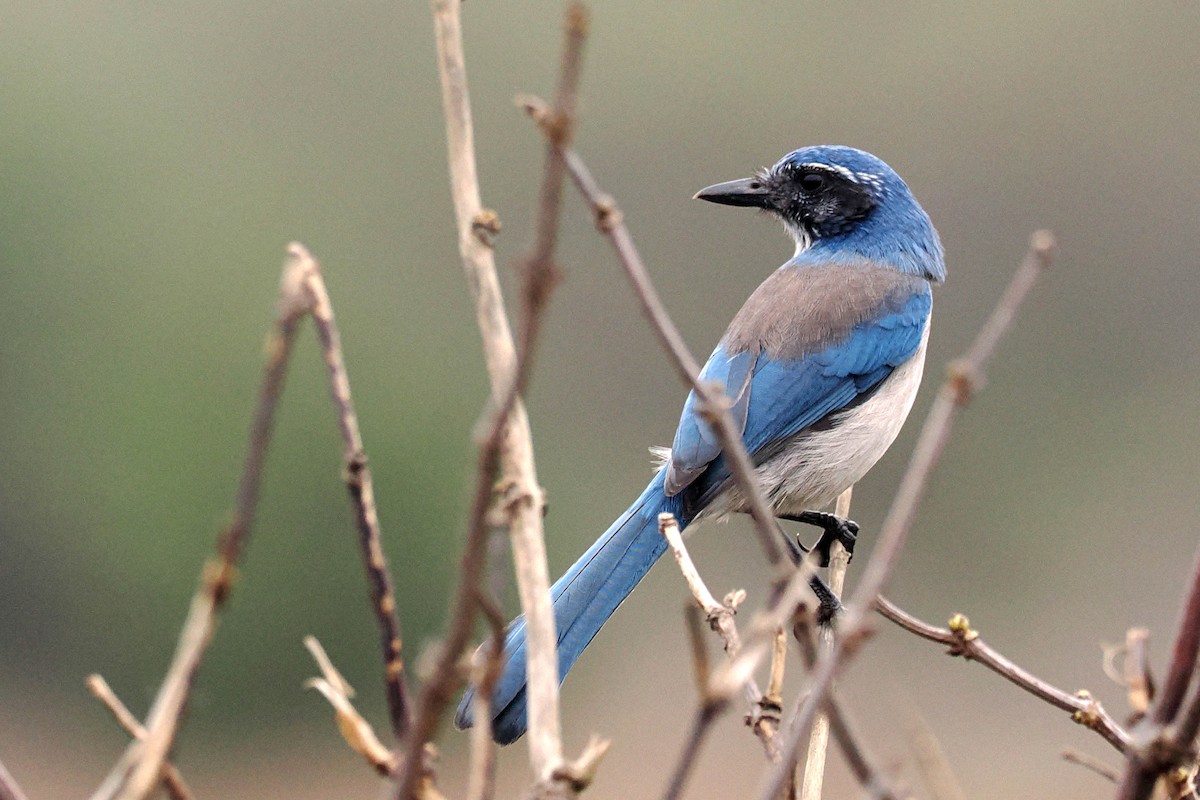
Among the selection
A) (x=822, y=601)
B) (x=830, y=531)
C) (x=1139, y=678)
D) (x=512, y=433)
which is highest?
(x=512, y=433)

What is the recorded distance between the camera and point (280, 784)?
28.6 metres

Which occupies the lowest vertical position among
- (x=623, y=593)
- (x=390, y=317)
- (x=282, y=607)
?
(x=282, y=607)

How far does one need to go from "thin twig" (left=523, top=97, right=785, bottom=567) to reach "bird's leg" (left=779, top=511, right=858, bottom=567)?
88.8 inches

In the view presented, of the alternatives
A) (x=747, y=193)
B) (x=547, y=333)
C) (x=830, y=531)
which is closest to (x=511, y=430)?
(x=830, y=531)

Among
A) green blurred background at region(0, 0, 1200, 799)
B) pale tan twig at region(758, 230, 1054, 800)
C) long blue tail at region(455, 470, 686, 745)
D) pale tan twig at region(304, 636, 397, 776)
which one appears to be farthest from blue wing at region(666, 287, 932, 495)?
green blurred background at region(0, 0, 1200, 799)

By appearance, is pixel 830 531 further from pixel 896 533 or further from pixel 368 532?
pixel 896 533

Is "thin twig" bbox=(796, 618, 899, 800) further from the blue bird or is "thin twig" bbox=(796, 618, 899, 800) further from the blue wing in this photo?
the blue wing

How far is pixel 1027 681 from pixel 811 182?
12.8 feet

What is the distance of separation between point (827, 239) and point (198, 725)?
20971 mm

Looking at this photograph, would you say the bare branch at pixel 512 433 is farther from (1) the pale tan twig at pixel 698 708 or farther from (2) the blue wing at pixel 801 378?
(2) the blue wing at pixel 801 378

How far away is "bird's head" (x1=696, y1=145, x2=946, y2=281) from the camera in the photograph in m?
6.21

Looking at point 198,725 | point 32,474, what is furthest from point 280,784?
point 32,474

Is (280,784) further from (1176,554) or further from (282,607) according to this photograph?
(1176,554)

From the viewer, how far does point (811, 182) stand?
628 cm
